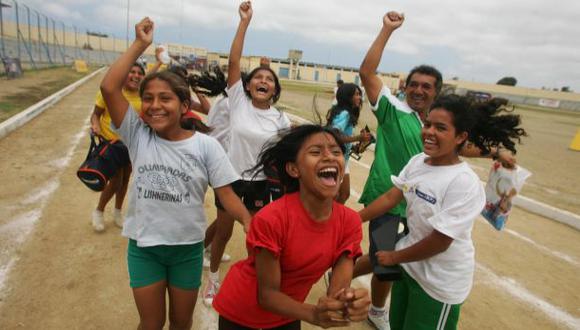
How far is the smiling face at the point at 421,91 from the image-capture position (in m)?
2.93

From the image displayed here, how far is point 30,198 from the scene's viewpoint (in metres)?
5.05

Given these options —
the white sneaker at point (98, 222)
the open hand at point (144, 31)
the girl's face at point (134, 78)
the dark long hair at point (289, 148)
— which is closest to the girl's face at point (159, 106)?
the open hand at point (144, 31)

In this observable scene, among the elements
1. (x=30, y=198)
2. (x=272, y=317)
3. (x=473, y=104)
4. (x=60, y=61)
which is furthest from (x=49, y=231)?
(x=60, y=61)

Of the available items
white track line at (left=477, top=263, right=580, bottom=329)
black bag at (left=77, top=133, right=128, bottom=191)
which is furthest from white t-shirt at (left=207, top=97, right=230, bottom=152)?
white track line at (left=477, top=263, right=580, bottom=329)

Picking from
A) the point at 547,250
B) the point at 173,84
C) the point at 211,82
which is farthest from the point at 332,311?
the point at 547,250

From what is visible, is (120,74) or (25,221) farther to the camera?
(25,221)

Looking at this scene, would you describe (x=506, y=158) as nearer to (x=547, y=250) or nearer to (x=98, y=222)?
(x=547, y=250)

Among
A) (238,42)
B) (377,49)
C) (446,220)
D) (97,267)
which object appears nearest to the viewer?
(446,220)

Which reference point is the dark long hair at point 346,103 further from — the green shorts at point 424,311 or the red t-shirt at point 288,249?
the red t-shirt at point 288,249

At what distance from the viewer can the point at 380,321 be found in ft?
10.2

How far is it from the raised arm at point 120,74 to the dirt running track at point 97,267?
5.76 feet

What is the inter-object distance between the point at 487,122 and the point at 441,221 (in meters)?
0.87

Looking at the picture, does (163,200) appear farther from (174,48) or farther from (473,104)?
(174,48)

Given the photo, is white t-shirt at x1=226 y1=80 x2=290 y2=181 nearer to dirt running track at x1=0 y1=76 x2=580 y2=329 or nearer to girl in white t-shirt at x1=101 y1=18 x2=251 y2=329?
girl in white t-shirt at x1=101 y1=18 x2=251 y2=329
